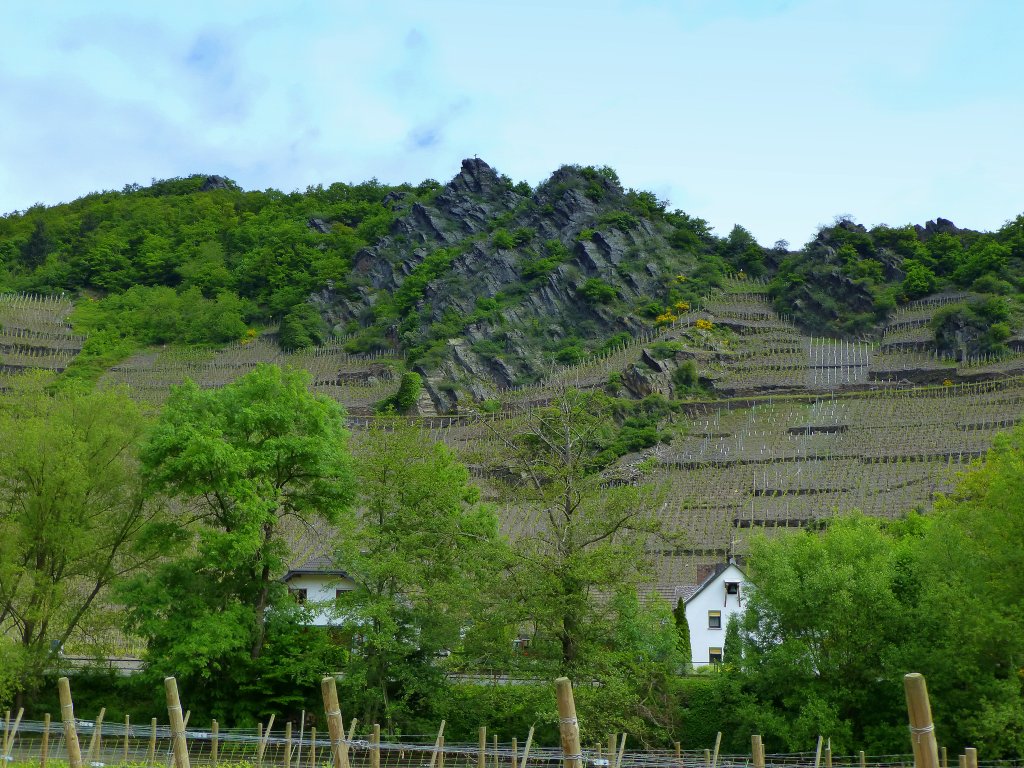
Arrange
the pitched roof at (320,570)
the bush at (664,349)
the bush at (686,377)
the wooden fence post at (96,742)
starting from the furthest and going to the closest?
the bush at (664,349), the bush at (686,377), the pitched roof at (320,570), the wooden fence post at (96,742)

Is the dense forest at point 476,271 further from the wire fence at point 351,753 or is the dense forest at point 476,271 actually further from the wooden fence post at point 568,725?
the wooden fence post at point 568,725

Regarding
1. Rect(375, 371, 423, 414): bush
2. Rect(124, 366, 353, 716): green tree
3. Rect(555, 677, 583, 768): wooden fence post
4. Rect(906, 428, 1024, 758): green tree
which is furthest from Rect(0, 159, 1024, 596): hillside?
Rect(555, 677, 583, 768): wooden fence post

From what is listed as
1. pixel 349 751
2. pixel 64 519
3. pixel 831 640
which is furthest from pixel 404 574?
pixel 831 640

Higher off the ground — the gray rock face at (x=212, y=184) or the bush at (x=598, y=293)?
the gray rock face at (x=212, y=184)

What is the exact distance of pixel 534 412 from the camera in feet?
133

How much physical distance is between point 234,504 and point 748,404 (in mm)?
61838

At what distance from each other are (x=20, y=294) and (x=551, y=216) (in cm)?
6488

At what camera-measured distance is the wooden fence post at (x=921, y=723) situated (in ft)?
27.1

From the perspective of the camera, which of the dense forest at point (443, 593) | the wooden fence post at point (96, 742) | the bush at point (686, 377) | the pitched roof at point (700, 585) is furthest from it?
the bush at point (686, 377)

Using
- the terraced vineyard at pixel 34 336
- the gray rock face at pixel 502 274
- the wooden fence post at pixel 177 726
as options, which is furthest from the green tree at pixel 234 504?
the terraced vineyard at pixel 34 336

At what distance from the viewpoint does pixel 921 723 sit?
8.48 m

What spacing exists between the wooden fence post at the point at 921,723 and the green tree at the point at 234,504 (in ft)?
96.0

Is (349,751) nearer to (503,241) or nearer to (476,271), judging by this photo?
(476,271)

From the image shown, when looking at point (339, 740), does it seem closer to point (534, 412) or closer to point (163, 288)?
point (534, 412)
